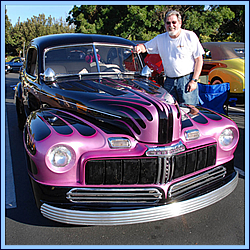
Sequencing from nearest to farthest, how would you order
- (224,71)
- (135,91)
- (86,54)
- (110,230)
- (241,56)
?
(110,230)
(135,91)
(86,54)
(224,71)
(241,56)

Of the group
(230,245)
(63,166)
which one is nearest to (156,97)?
(63,166)

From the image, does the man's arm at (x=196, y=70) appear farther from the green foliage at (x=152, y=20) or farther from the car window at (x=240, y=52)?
the green foliage at (x=152, y=20)

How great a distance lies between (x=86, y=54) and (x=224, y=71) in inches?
222

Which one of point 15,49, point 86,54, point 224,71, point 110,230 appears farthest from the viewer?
point 15,49

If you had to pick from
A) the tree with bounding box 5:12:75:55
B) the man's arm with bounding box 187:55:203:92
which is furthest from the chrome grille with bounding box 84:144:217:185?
the tree with bounding box 5:12:75:55

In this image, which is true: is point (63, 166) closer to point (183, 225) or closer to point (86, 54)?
point (183, 225)

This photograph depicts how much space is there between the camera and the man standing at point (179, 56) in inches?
141

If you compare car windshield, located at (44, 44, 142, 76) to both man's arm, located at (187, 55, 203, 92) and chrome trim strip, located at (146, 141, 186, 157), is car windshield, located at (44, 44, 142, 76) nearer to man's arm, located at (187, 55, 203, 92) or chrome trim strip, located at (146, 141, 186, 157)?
man's arm, located at (187, 55, 203, 92)

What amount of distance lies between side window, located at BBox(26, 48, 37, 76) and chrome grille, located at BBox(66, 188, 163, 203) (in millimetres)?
2217

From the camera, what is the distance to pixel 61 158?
89.4 inches

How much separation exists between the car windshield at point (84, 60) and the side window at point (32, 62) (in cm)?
41

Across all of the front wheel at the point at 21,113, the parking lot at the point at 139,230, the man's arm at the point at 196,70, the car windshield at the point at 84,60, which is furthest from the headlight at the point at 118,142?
the front wheel at the point at 21,113

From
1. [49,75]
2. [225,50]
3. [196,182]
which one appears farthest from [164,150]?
[225,50]

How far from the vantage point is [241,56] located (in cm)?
867
